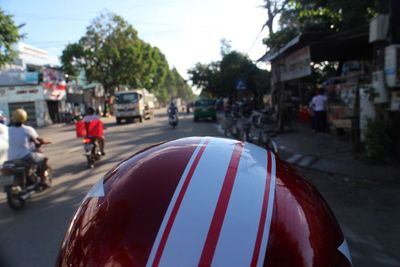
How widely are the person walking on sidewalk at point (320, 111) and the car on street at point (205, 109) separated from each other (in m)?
13.3

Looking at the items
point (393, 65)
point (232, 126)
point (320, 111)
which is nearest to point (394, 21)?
point (393, 65)

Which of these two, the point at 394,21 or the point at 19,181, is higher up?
the point at 394,21

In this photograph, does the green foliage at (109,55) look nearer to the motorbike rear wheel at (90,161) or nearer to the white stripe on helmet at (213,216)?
the motorbike rear wheel at (90,161)

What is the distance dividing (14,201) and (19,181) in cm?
40

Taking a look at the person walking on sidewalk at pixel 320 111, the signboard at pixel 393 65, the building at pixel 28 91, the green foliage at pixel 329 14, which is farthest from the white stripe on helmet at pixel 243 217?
the building at pixel 28 91

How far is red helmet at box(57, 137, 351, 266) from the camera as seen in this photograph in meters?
1.50

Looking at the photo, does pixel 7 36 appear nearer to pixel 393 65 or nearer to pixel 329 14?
pixel 329 14

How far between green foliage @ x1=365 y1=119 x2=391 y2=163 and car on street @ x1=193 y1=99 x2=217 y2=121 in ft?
62.9

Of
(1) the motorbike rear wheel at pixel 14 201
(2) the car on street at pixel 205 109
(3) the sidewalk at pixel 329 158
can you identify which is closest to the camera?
(1) the motorbike rear wheel at pixel 14 201

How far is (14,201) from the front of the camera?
616 centimetres

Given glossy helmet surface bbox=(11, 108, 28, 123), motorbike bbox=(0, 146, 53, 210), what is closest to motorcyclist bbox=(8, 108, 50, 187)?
glossy helmet surface bbox=(11, 108, 28, 123)

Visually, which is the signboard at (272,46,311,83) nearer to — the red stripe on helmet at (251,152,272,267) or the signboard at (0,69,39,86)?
the red stripe on helmet at (251,152,272,267)

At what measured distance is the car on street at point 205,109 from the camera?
2683cm

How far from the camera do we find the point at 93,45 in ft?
150
